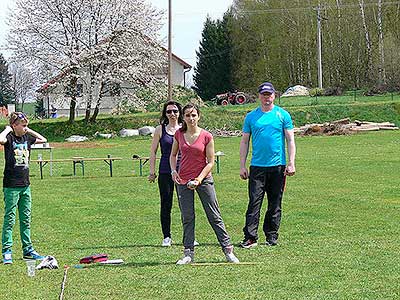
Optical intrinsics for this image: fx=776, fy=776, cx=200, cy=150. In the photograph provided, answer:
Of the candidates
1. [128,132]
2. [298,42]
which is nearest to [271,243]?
[128,132]

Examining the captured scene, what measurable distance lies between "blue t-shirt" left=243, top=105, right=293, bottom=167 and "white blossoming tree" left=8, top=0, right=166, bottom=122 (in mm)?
40387

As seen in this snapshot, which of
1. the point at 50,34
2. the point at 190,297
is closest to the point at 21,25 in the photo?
the point at 50,34

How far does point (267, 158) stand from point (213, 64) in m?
63.3

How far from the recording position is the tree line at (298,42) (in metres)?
68.2

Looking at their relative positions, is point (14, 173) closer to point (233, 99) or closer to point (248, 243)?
point (248, 243)

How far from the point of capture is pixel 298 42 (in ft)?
239

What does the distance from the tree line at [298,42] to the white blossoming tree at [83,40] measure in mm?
22493

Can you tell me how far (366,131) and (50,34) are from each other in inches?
855

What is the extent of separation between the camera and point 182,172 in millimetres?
8633

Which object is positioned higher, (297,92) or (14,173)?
(297,92)

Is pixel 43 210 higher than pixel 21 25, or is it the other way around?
pixel 21 25

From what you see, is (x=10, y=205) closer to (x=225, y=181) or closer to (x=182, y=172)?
(x=182, y=172)

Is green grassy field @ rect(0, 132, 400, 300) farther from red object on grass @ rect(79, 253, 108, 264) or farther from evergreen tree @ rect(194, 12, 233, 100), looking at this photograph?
evergreen tree @ rect(194, 12, 233, 100)

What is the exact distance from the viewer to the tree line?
224 ft
